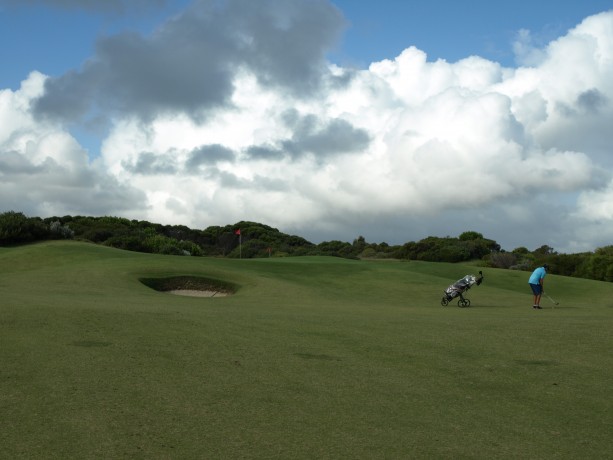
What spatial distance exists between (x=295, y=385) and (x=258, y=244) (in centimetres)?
9537

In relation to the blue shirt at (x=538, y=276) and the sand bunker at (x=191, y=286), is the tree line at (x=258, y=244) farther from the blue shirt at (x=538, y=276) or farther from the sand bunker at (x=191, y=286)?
the blue shirt at (x=538, y=276)

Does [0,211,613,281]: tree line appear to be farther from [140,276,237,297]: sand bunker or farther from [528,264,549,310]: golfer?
[528,264,549,310]: golfer

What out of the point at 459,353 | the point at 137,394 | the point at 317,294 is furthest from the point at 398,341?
the point at 317,294

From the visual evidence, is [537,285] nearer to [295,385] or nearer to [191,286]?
[191,286]

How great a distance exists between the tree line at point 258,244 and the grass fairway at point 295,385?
32.1 metres

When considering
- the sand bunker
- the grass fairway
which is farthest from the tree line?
the grass fairway

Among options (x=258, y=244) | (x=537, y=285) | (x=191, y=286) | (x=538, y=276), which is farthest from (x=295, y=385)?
(x=258, y=244)

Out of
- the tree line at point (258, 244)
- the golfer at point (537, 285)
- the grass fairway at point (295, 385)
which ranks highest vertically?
the tree line at point (258, 244)

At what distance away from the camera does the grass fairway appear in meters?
7.64

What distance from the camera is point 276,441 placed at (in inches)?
300

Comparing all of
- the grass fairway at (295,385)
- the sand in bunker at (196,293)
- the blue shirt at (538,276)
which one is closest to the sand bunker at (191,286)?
the sand in bunker at (196,293)

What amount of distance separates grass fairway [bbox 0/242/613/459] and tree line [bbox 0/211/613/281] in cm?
3209

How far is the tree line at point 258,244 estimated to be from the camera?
59.7m

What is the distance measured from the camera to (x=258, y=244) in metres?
105
